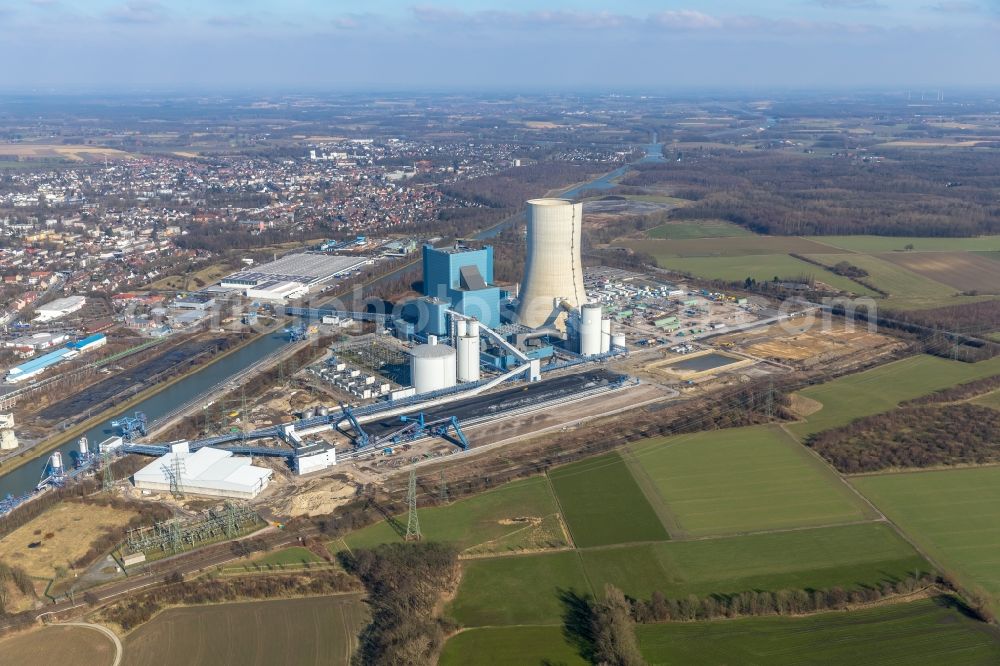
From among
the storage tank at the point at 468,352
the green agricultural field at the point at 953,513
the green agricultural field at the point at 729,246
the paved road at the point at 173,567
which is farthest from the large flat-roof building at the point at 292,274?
the green agricultural field at the point at 953,513

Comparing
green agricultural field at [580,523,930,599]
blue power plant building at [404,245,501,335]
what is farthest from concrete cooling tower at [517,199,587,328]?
green agricultural field at [580,523,930,599]

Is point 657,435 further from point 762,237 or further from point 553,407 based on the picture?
point 762,237

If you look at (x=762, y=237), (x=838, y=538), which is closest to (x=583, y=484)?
(x=838, y=538)

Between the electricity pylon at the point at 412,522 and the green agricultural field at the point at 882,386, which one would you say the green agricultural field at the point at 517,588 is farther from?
the green agricultural field at the point at 882,386

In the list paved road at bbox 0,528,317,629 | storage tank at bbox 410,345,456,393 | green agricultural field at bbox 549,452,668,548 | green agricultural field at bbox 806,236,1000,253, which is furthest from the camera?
green agricultural field at bbox 806,236,1000,253

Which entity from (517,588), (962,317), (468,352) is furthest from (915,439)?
(962,317)

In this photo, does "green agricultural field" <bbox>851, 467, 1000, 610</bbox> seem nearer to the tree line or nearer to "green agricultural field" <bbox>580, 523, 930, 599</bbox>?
"green agricultural field" <bbox>580, 523, 930, 599</bbox>
